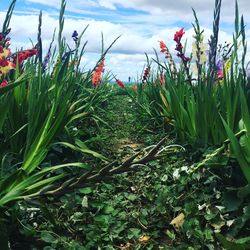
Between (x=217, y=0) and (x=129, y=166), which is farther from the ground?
(x=217, y=0)

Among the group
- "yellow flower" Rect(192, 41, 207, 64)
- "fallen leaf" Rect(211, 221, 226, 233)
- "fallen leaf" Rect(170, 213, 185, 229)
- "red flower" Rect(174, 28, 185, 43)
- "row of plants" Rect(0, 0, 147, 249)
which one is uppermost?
"red flower" Rect(174, 28, 185, 43)

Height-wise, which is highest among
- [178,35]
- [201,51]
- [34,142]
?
[178,35]

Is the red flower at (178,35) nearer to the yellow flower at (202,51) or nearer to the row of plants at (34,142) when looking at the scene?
the yellow flower at (202,51)

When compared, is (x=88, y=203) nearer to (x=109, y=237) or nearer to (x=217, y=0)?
(x=109, y=237)

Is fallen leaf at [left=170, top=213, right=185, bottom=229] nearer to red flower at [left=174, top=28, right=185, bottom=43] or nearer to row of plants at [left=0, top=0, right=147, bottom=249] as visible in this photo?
→ row of plants at [left=0, top=0, right=147, bottom=249]

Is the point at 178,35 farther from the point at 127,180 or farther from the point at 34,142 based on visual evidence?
the point at 34,142

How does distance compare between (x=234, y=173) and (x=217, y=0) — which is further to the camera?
(x=217, y=0)

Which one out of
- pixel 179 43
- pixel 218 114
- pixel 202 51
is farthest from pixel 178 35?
pixel 218 114

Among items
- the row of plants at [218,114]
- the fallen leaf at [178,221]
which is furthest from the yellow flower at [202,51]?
the fallen leaf at [178,221]

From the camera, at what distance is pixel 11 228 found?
6.30 ft

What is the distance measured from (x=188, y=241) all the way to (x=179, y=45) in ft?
6.96

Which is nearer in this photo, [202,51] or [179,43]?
[202,51]

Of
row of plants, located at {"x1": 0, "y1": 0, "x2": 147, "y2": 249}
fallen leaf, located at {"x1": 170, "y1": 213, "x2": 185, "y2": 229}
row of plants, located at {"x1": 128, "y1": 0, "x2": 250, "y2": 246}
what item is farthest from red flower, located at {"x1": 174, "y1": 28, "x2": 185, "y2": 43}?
fallen leaf, located at {"x1": 170, "y1": 213, "x2": 185, "y2": 229}

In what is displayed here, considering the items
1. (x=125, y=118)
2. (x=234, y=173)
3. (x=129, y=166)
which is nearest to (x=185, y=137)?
(x=234, y=173)
